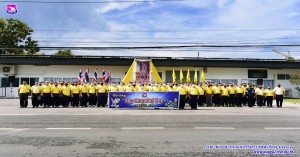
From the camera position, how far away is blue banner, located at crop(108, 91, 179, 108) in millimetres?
Answer: 19656

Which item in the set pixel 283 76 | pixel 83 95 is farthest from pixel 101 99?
pixel 283 76

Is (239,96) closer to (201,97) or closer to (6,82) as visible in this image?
(201,97)

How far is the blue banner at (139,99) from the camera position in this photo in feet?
64.5

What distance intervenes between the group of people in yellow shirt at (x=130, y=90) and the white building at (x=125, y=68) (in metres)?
12.4

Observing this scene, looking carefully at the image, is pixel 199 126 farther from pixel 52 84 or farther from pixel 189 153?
pixel 52 84

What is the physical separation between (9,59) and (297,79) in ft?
102

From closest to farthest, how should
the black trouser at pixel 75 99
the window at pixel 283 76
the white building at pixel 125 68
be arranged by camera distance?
the black trouser at pixel 75 99, the white building at pixel 125 68, the window at pixel 283 76

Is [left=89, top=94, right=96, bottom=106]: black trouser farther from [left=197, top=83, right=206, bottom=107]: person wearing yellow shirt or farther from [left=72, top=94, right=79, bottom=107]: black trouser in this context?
[left=197, top=83, right=206, bottom=107]: person wearing yellow shirt

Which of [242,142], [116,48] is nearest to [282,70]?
[116,48]

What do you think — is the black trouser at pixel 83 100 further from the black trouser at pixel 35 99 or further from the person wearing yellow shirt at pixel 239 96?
the person wearing yellow shirt at pixel 239 96

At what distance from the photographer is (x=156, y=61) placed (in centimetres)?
3616

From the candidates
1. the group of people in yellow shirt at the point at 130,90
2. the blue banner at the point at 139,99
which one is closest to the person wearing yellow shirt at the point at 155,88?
the group of people in yellow shirt at the point at 130,90

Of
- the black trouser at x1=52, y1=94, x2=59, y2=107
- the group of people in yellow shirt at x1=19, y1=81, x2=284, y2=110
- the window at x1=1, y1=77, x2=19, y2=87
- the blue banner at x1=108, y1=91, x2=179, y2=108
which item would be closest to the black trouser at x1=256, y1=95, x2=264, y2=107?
the group of people in yellow shirt at x1=19, y1=81, x2=284, y2=110

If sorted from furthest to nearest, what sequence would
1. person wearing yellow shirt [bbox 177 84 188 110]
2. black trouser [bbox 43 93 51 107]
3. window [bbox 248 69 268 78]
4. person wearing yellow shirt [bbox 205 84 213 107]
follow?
window [bbox 248 69 268 78] < person wearing yellow shirt [bbox 205 84 213 107] < black trouser [bbox 43 93 51 107] < person wearing yellow shirt [bbox 177 84 188 110]
